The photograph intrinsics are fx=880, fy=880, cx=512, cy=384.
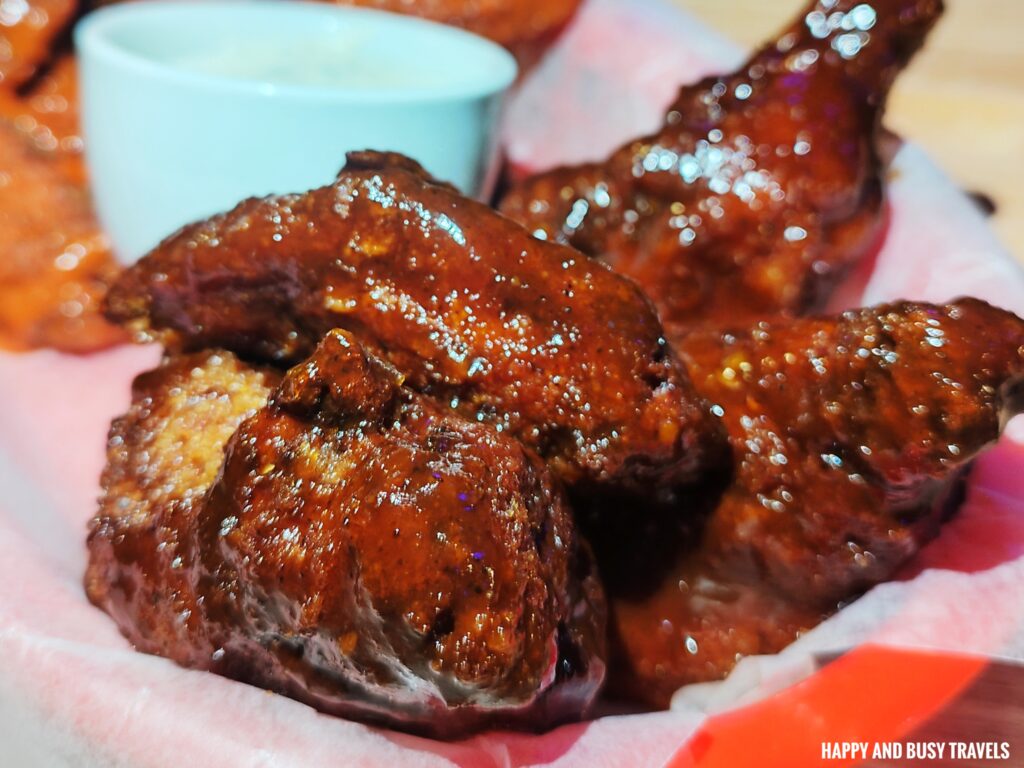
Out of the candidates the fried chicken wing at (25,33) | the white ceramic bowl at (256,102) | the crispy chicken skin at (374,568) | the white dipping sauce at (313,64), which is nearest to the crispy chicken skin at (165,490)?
the crispy chicken skin at (374,568)

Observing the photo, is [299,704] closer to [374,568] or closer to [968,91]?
[374,568]

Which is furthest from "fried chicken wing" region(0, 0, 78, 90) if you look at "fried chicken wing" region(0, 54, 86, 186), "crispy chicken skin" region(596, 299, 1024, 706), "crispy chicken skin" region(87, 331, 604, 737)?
"crispy chicken skin" region(596, 299, 1024, 706)

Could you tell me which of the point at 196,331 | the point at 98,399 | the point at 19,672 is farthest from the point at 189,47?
the point at 19,672

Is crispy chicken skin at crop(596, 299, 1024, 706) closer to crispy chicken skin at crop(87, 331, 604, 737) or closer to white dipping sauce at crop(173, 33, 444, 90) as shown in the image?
crispy chicken skin at crop(87, 331, 604, 737)

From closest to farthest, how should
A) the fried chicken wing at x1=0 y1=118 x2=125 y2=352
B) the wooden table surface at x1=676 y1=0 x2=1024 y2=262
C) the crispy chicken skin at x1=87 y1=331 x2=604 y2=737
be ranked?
1. the crispy chicken skin at x1=87 y1=331 x2=604 y2=737
2. the fried chicken wing at x1=0 y1=118 x2=125 y2=352
3. the wooden table surface at x1=676 y1=0 x2=1024 y2=262

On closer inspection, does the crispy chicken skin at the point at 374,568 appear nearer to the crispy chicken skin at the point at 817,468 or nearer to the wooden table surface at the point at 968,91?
the crispy chicken skin at the point at 817,468

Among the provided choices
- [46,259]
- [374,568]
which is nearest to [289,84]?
[46,259]
